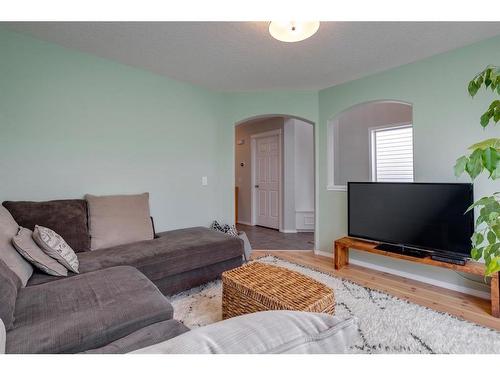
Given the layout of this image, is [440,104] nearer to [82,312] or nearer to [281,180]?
[281,180]

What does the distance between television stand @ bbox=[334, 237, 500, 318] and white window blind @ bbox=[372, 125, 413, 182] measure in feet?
8.17

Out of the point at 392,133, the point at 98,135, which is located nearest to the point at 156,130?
the point at 98,135

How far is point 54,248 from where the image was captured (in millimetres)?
1741

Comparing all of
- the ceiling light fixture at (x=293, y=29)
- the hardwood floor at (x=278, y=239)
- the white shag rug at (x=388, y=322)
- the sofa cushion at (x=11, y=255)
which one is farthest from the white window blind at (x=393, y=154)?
the sofa cushion at (x=11, y=255)

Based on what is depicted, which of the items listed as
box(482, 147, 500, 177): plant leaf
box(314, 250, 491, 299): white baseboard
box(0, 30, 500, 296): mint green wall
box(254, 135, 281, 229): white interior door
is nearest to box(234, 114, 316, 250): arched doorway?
box(254, 135, 281, 229): white interior door

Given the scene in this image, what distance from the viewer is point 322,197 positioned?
11.9ft

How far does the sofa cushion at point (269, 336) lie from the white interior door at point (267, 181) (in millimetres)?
5029

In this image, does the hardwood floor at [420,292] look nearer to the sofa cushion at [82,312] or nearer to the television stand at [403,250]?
the television stand at [403,250]

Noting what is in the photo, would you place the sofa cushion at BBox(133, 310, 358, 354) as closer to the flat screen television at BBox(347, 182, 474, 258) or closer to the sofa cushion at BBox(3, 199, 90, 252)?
the sofa cushion at BBox(3, 199, 90, 252)

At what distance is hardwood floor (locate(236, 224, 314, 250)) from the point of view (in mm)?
4141

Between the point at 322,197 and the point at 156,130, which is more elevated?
the point at 156,130

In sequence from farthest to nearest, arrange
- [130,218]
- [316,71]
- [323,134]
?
1. [323,134]
2. [316,71]
3. [130,218]
